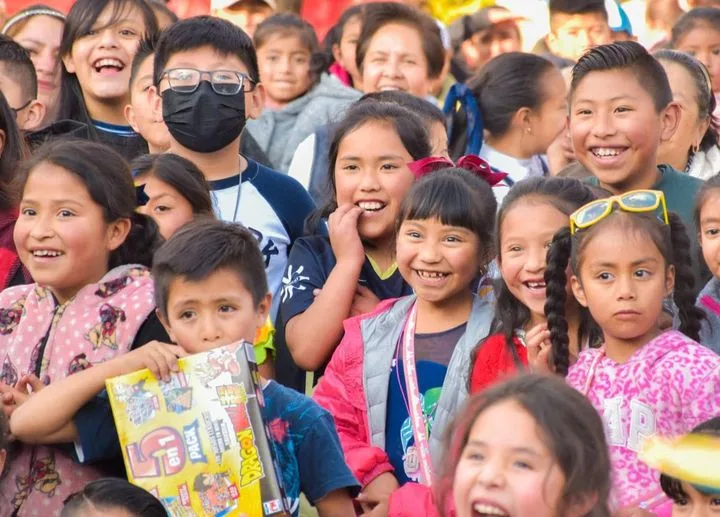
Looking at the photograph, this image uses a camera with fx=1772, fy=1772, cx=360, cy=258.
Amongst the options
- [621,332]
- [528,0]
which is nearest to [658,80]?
[621,332]

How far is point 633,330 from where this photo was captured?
205 inches

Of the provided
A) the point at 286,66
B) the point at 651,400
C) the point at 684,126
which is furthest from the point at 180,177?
the point at 286,66

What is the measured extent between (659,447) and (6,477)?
1.88 meters

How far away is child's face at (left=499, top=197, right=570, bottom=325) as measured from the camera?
563cm

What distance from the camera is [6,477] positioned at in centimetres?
517

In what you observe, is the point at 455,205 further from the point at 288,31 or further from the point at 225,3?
the point at 225,3

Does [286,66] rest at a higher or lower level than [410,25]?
lower

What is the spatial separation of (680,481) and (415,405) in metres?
1.21

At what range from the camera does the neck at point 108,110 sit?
7867 millimetres

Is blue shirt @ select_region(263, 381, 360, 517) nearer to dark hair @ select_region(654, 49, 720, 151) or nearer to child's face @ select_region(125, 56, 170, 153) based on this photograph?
child's face @ select_region(125, 56, 170, 153)

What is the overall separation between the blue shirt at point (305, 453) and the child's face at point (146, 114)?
242 centimetres

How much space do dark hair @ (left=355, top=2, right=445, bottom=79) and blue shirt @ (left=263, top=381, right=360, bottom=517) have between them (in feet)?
13.2

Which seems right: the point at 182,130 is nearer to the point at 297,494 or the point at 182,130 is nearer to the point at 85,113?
the point at 85,113

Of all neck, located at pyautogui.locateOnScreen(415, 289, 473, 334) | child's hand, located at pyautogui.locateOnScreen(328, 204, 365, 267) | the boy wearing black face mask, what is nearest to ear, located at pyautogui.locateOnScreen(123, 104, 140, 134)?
the boy wearing black face mask
